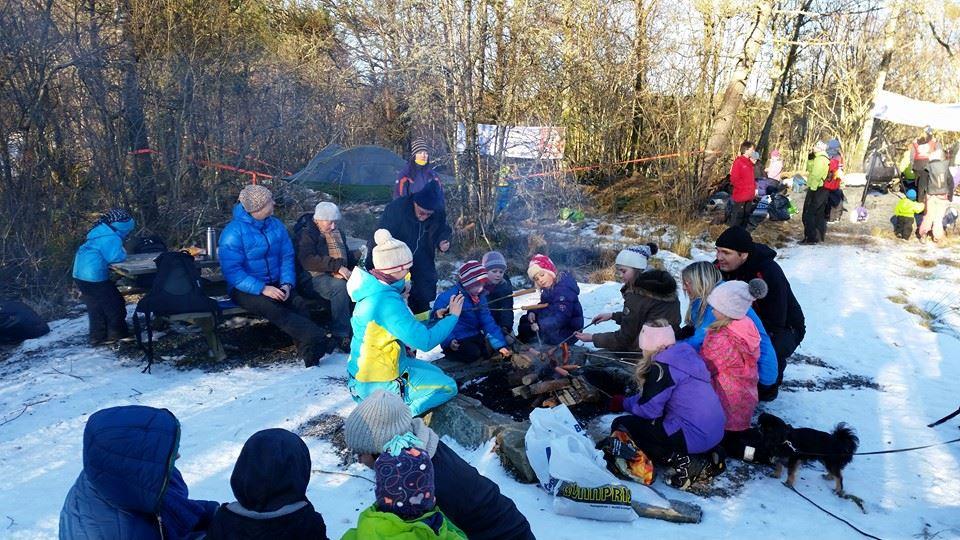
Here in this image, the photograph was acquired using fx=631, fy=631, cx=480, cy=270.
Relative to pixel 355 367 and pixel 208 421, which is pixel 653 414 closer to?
pixel 355 367

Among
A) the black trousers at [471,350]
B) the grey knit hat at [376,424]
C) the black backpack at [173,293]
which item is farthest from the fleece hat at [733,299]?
the black backpack at [173,293]

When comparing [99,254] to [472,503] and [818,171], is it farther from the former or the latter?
[818,171]

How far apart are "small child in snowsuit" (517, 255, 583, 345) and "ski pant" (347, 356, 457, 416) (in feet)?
3.58

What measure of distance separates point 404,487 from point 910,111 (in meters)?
15.6

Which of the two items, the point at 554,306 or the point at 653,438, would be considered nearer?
the point at 653,438

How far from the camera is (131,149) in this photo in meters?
7.95

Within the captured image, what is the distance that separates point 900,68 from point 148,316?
21326 mm

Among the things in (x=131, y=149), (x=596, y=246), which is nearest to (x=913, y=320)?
(x=596, y=246)

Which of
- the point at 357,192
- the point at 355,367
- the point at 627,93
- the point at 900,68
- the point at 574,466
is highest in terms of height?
the point at 900,68

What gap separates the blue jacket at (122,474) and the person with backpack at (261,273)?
126 inches

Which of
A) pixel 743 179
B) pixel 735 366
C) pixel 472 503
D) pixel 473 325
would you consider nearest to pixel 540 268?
pixel 473 325

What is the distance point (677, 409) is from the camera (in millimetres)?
3475

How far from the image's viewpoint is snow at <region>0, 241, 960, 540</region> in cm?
324

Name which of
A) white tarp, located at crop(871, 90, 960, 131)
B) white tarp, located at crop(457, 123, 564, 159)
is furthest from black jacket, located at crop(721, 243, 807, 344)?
white tarp, located at crop(871, 90, 960, 131)
